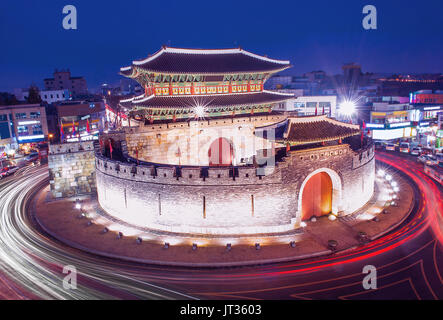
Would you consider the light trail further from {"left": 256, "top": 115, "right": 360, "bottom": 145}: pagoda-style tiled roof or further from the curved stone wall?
{"left": 256, "top": 115, "right": 360, "bottom": 145}: pagoda-style tiled roof

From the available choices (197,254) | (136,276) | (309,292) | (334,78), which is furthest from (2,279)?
(334,78)

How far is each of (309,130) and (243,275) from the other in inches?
402

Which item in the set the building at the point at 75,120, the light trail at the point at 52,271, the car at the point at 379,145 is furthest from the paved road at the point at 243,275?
the building at the point at 75,120

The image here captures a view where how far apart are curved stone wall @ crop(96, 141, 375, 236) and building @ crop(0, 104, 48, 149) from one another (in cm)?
3422

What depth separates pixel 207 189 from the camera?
1909 cm

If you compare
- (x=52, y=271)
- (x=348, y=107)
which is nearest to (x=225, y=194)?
(x=52, y=271)

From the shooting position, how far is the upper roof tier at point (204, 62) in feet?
85.8

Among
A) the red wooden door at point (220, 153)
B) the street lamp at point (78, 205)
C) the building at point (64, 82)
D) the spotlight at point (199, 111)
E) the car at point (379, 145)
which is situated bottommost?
the street lamp at point (78, 205)

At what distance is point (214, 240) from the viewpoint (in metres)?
19.0

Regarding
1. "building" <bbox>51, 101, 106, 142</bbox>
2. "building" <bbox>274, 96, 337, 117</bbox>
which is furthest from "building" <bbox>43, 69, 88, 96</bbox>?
"building" <bbox>274, 96, 337, 117</bbox>

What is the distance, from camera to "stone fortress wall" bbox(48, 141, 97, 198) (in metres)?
27.2

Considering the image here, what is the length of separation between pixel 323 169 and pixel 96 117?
49.7 metres

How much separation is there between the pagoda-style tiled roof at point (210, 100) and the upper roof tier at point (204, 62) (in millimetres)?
2572

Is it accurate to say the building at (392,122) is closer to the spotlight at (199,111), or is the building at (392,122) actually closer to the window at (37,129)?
the spotlight at (199,111)
